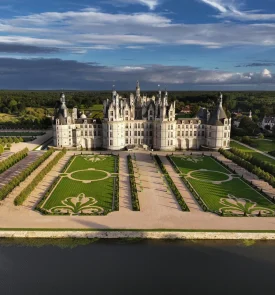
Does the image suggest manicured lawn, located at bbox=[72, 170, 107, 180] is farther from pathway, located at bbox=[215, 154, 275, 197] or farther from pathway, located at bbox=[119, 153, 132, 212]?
pathway, located at bbox=[215, 154, 275, 197]

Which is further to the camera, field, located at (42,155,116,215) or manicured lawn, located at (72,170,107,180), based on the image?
manicured lawn, located at (72,170,107,180)

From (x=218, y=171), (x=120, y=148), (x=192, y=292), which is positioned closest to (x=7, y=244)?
(x=192, y=292)

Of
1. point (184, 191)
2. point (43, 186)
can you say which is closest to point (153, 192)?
point (184, 191)

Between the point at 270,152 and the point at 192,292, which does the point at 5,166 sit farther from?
the point at 270,152

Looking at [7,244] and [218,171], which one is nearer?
[7,244]

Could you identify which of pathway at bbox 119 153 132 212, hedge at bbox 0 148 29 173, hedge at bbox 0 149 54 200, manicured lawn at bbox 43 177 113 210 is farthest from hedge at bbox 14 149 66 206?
pathway at bbox 119 153 132 212

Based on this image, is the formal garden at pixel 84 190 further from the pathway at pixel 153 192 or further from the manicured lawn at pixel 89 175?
the pathway at pixel 153 192

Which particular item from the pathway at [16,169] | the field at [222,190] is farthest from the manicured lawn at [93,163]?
the field at [222,190]
